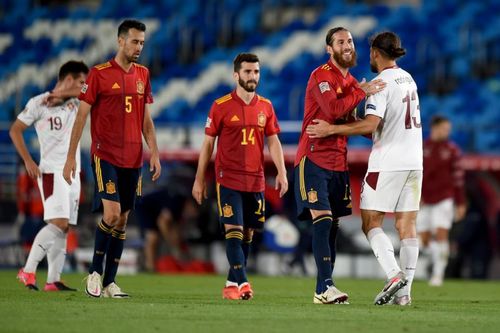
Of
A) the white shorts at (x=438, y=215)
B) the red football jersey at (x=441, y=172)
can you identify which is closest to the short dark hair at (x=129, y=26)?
the red football jersey at (x=441, y=172)

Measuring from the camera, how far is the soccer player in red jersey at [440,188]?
15656mm

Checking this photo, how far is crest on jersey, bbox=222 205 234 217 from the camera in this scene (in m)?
10.4

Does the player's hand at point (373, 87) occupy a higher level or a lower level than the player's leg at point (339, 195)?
higher

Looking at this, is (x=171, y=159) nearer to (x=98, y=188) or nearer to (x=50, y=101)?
(x=50, y=101)

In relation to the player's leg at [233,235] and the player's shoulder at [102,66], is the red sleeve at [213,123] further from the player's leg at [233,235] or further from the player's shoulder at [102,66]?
the player's shoulder at [102,66]

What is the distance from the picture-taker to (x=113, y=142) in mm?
9922

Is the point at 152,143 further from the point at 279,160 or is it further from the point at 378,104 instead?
the point at 378,104

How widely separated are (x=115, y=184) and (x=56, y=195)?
1.79m

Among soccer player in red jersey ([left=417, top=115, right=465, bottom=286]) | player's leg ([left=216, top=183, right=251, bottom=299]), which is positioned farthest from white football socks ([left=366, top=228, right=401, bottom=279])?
soccer player in red jersey ([left=417, top=115, right=465, bottom=286])

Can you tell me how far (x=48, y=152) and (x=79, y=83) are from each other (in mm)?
765

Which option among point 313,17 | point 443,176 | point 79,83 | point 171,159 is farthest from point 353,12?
point 79,83

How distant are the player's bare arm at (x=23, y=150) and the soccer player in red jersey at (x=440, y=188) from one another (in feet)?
20.5

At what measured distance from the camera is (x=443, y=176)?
15.6 m

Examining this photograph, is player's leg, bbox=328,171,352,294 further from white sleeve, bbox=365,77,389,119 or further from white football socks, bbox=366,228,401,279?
white sleeve, bbox=365,77,389,119
